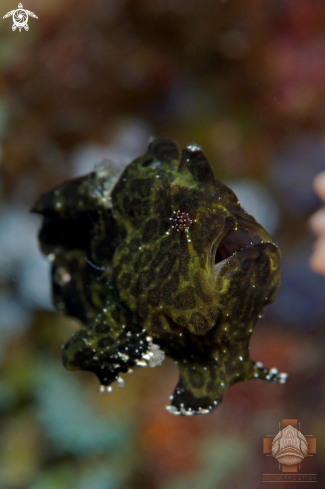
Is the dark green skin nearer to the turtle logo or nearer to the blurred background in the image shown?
the blurred background

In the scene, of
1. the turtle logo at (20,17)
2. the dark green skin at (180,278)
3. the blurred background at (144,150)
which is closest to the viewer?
the dark green skin at (180,278)

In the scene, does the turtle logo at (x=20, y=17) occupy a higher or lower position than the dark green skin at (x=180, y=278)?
higher

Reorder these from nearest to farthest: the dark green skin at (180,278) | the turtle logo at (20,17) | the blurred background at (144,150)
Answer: the dark green skin at (180,278)
the blurred background at (144,150)
the turtle logo at (20,17)

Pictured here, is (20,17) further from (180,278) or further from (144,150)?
(180,278)

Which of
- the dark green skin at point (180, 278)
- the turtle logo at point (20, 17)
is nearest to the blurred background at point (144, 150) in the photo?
the turtle logo at point (20, 17)

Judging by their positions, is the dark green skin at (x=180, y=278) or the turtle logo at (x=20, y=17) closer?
the dark green skin at (x=180, y=278)

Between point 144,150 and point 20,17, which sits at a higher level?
point 20,17

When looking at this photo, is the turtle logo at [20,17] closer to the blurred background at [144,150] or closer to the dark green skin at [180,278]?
the blurred background at [144,150]

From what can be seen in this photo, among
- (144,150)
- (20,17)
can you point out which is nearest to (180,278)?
(144,150)
